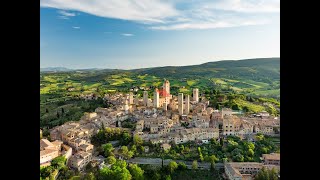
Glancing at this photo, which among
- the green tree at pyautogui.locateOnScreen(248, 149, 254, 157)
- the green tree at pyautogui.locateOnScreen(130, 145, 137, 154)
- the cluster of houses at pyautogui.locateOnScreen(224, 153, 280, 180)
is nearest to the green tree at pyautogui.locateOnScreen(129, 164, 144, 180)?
the green tree at pyautogui.locateOnScreen(130, 145, 137, 154)

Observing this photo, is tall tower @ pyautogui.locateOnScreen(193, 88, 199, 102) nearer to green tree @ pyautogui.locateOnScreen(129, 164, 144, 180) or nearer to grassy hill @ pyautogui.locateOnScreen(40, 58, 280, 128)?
grassy hill @ pyautogui.locateOnScreen(40, 58, 280, 128)

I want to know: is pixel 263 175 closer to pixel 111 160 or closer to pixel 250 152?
pixel 250 152

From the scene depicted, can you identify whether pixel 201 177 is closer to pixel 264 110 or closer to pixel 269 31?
pixel 264 110

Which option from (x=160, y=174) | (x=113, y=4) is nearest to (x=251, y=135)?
(x=160, y=174)

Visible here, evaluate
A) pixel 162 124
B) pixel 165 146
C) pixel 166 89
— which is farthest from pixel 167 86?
pixel 165 146
